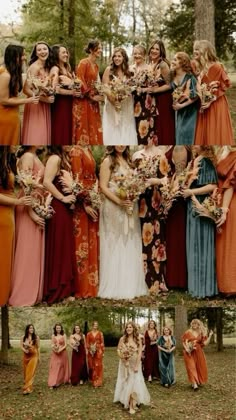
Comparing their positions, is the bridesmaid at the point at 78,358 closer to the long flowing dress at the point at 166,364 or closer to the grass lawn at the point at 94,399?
the grass lawn at the point at 94,399

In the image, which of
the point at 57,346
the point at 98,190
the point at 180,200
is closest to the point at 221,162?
the point at 180,200

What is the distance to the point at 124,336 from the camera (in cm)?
337

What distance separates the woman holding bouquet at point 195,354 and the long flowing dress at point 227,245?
1.31ft

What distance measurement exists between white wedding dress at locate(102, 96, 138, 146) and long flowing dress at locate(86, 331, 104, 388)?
1163 millimetres

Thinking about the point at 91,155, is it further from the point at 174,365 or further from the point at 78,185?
the point at 174,365

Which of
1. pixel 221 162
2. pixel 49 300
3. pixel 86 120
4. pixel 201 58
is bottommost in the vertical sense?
pixel 49 300

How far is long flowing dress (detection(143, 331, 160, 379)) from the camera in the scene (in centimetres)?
338

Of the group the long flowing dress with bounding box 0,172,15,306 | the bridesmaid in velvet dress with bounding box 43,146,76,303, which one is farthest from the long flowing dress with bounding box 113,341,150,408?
the long flowing dress with bounding box 0,172,15,306

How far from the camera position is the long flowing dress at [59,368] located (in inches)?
132

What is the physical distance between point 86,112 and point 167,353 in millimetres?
1514

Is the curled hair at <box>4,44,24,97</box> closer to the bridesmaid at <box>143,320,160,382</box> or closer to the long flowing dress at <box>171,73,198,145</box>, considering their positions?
the long flowing dress at <box>171,73,198,145</box>

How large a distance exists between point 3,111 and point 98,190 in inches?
31.7

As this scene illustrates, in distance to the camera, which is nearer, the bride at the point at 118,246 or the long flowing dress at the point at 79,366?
the bride at the point at 118,246

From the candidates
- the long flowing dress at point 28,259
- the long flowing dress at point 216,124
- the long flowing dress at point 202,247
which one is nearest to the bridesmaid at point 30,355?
the long flowing dress at point 28,259
